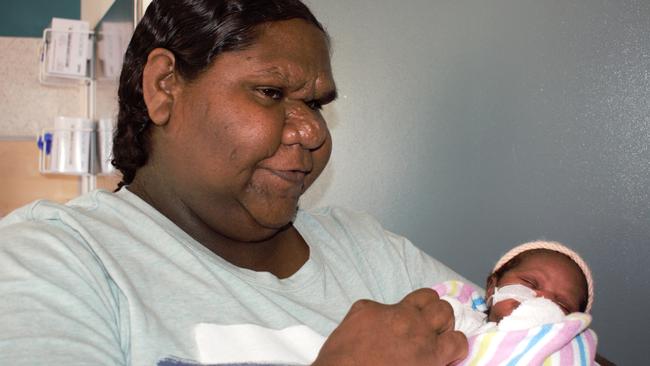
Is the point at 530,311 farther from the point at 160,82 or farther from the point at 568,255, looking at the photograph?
the point at 160,82

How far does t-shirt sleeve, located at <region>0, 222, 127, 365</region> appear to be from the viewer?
0.78m

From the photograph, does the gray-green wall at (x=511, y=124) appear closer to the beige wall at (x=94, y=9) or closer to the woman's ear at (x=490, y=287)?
the woman's ear at (x=490, y=287)

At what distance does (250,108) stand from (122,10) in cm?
131

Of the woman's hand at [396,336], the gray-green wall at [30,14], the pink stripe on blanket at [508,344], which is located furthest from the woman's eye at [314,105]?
the gray-green wall at [30,14]

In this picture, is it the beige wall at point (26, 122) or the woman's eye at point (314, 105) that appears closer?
the woman's eye at point (314, 105)

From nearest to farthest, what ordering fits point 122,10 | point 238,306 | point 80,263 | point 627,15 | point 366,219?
point 80,263
point 238,306
point 366,219
point 627,15
point 122,10


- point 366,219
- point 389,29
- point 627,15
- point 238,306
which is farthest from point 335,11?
point 238,306

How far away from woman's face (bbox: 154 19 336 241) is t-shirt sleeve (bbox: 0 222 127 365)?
0.71ft

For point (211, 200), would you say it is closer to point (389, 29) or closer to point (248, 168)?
point (248, 168)

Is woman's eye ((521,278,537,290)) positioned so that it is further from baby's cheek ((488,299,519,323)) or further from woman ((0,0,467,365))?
woman ((0,0,467,365))

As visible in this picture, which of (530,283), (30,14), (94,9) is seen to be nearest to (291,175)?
(530,283)

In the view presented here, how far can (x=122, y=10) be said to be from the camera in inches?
84.6

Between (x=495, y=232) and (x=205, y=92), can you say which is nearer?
(x=205, y=92)

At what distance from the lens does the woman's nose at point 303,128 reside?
1.07 metres
